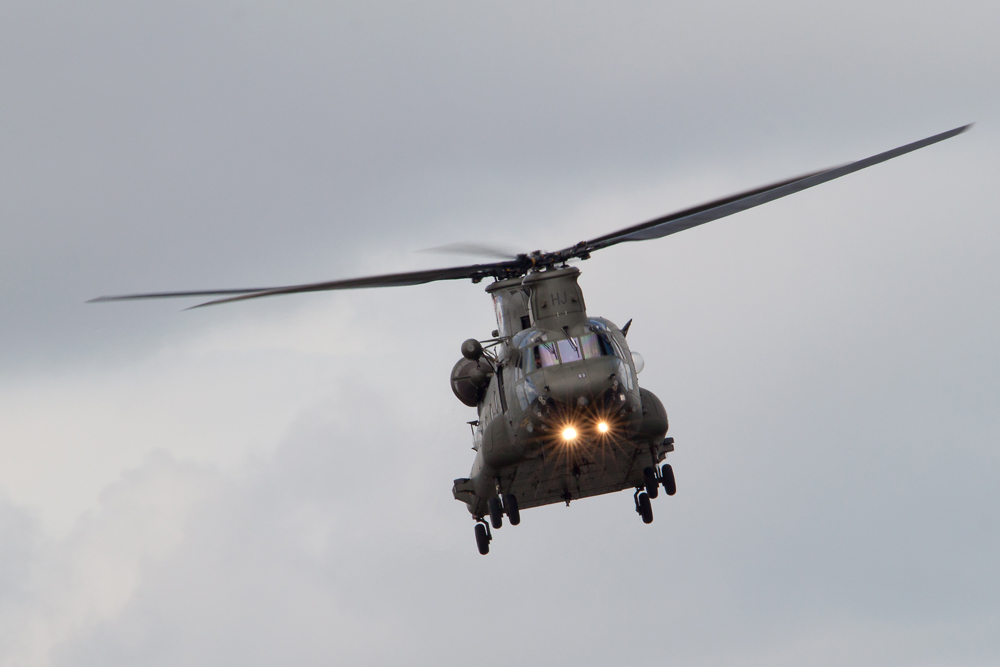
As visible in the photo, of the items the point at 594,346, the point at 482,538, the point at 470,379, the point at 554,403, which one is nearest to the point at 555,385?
the point at 554,403

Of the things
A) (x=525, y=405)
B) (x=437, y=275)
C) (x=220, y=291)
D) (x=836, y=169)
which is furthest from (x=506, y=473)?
(x=836, y=169)

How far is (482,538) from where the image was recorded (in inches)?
1623

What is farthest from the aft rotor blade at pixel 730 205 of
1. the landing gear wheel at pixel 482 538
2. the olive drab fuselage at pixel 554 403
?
the landing gear wheel at pixel 482 538

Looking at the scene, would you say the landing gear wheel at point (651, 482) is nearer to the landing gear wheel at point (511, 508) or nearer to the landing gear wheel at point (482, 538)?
the landing gear wheel at point (511, 508)

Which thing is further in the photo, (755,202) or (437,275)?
(437,275)

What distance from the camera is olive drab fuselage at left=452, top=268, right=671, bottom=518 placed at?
3488 cm

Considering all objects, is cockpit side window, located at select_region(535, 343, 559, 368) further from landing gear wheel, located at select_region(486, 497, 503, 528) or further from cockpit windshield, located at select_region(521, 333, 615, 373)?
landing gear wheel, located at select_region(486, 497, 503, 528)

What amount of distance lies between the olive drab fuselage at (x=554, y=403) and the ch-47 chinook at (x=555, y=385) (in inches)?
1.1

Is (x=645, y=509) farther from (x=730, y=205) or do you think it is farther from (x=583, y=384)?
(x=730, y=205)

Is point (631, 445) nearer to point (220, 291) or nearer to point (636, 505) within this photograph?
point (636, 505)

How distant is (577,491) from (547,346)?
580 centimetres

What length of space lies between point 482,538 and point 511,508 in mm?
3402

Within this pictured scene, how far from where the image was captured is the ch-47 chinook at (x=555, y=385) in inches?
1367

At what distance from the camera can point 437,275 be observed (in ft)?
122
